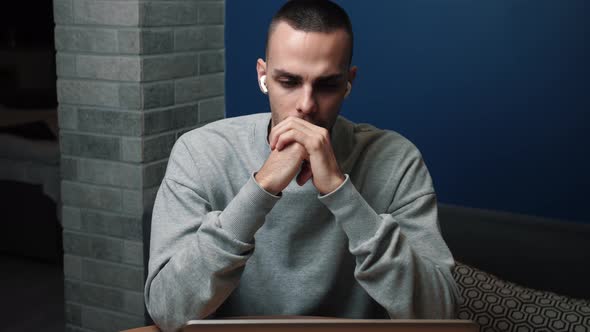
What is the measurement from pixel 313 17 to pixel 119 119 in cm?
119

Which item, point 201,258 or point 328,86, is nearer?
point 201,258

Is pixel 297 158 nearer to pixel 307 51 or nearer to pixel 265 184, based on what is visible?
pixel 265 184

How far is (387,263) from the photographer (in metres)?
1.31

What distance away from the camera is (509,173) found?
2.24 meters

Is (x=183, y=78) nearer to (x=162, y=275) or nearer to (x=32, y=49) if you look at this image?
(x=162, y=275)

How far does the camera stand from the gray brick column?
2361 mm

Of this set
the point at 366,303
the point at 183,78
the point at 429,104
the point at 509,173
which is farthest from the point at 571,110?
the point at 183,78

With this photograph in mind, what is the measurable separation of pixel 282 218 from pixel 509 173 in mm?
1018

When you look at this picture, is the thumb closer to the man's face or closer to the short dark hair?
the man's face

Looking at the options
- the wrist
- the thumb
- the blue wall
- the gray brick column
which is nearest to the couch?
the blue wall

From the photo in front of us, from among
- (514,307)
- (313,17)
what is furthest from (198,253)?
(514,307)

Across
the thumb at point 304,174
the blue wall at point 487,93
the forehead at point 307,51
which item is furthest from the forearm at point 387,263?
the blue wall at point 487,93

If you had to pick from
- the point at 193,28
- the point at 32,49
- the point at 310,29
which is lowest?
the point at 32,49

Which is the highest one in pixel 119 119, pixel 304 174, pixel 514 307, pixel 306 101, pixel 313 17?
pixel 313 17
